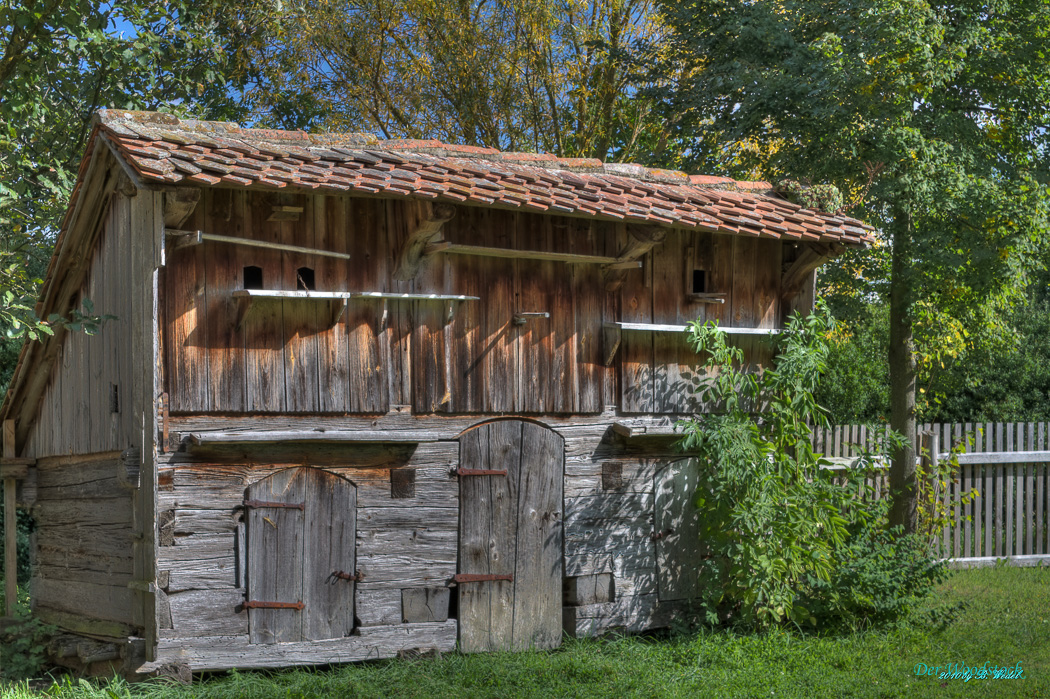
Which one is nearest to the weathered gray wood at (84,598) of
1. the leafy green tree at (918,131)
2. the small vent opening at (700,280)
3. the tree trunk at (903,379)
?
the small vent opening at (700,280)

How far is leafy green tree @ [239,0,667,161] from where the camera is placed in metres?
17.6

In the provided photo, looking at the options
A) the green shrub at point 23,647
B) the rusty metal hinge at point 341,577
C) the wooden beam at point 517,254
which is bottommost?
the green shrub at point 23,647

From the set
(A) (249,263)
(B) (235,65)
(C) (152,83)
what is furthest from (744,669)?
(B) (235,65)

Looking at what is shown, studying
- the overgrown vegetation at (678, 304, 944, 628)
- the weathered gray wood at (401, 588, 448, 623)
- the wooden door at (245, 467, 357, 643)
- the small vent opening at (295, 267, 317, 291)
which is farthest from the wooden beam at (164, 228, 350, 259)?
the overgrown vegetation at (678, 304, 944, 628)

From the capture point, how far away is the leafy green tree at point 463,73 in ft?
57.9

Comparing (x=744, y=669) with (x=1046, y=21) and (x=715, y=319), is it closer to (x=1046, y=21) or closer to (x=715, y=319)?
(x=715, y=319)

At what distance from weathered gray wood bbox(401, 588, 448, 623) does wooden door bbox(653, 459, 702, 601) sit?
7.07ft

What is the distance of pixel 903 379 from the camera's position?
11523 mm

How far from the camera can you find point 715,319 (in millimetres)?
9367

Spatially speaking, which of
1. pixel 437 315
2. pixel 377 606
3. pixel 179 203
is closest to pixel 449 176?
pixel 437 315

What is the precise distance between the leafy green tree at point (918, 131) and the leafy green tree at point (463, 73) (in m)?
5.66

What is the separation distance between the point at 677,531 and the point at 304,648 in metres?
3.62

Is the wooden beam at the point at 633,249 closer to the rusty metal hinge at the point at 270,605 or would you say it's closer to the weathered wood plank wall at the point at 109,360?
the rusty metal hinge at the point at 270,605

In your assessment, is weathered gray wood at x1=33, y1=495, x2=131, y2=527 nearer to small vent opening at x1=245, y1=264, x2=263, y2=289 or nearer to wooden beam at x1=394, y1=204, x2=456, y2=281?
small vent opening at x1=245, y1=264, x2=263, y2=289
